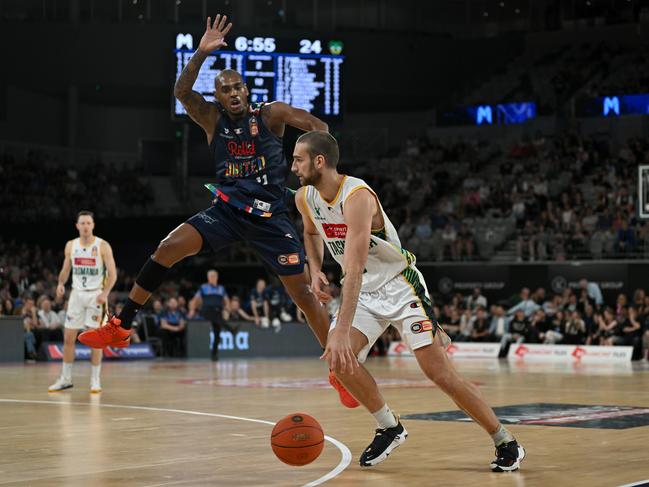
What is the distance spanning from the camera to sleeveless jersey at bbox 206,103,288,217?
26.2ft

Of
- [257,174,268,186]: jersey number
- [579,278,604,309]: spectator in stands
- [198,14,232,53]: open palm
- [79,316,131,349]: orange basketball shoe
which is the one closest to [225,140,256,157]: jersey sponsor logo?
[257,174,268,186]: jersey number

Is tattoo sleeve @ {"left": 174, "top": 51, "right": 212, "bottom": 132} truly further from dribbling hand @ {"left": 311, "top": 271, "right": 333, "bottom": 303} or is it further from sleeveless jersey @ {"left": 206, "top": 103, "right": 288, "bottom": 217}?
dribbling hand @ {"left": 311, "top": 271, "right": 333, "bottom": 303}

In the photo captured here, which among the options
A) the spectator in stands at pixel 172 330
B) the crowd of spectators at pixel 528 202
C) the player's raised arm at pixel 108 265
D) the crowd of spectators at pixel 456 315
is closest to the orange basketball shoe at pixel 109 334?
the player's raised arm at pixel 108 265

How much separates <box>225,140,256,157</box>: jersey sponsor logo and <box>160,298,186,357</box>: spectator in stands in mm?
16697

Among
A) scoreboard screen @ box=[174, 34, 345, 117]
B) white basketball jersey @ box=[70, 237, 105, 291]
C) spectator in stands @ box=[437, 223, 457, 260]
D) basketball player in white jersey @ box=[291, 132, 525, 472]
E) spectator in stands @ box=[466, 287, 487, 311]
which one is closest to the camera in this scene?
basketball player in white jersey @ box=[291, 132, 525, 472]

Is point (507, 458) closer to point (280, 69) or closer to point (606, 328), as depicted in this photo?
point (606, 328)

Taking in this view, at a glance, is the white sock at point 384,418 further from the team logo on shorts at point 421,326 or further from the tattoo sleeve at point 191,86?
the tattoo sleeve at point 191,86

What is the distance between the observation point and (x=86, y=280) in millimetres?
13836

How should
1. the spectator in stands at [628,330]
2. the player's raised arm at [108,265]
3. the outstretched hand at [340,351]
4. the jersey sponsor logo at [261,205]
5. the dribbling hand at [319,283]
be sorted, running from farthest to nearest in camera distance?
the spectator in stands at [628,330]
the player's raised arm at [108,265]
the jersey sponsor logo at [261,205]
the dribbling hand at [319,283]
the outstretched hand at [340,351]

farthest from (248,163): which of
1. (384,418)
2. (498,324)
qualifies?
(498,324)

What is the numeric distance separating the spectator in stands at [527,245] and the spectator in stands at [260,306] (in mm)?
7248

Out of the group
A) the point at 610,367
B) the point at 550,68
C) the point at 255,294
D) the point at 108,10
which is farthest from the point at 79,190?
the point at 610,367

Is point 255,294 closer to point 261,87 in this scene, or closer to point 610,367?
point 261,87

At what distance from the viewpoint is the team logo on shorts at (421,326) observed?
659 centimetres
